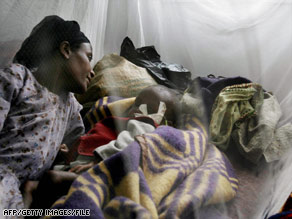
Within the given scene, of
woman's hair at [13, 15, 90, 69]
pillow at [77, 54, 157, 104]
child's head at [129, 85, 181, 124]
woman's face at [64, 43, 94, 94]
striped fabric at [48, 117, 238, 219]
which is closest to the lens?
striped fabric at [48, 117, 238, 219]

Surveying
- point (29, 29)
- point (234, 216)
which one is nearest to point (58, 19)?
point (29, 29)

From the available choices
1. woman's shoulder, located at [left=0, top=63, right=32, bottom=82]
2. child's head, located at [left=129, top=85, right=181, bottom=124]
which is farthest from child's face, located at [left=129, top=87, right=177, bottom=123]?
woman's shoulder, located at [left=0, top=63, right=32, bottom=82]

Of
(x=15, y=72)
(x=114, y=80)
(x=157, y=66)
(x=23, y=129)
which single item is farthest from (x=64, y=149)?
(x=157, y=66)

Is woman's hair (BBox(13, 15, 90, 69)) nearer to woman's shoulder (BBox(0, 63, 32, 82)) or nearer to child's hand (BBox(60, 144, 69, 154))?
woman's shoulder (BBox(0, 63, 32, 82))

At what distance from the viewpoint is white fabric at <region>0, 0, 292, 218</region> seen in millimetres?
937

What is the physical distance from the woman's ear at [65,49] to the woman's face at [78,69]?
1.0 inches

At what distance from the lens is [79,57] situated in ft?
2.63

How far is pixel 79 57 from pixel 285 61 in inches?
29.6

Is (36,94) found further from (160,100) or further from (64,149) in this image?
(160,100)

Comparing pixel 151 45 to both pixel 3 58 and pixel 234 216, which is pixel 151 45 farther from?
pixel 234 216

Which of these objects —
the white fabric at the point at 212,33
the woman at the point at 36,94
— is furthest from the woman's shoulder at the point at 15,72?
the white fabric at the point at 212,33

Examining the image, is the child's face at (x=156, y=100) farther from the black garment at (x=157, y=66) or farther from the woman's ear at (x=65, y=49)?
the woman's ear at (x=65, y=49)

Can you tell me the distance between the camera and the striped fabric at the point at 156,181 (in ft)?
1.51

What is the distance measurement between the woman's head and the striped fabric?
0.29 metres
